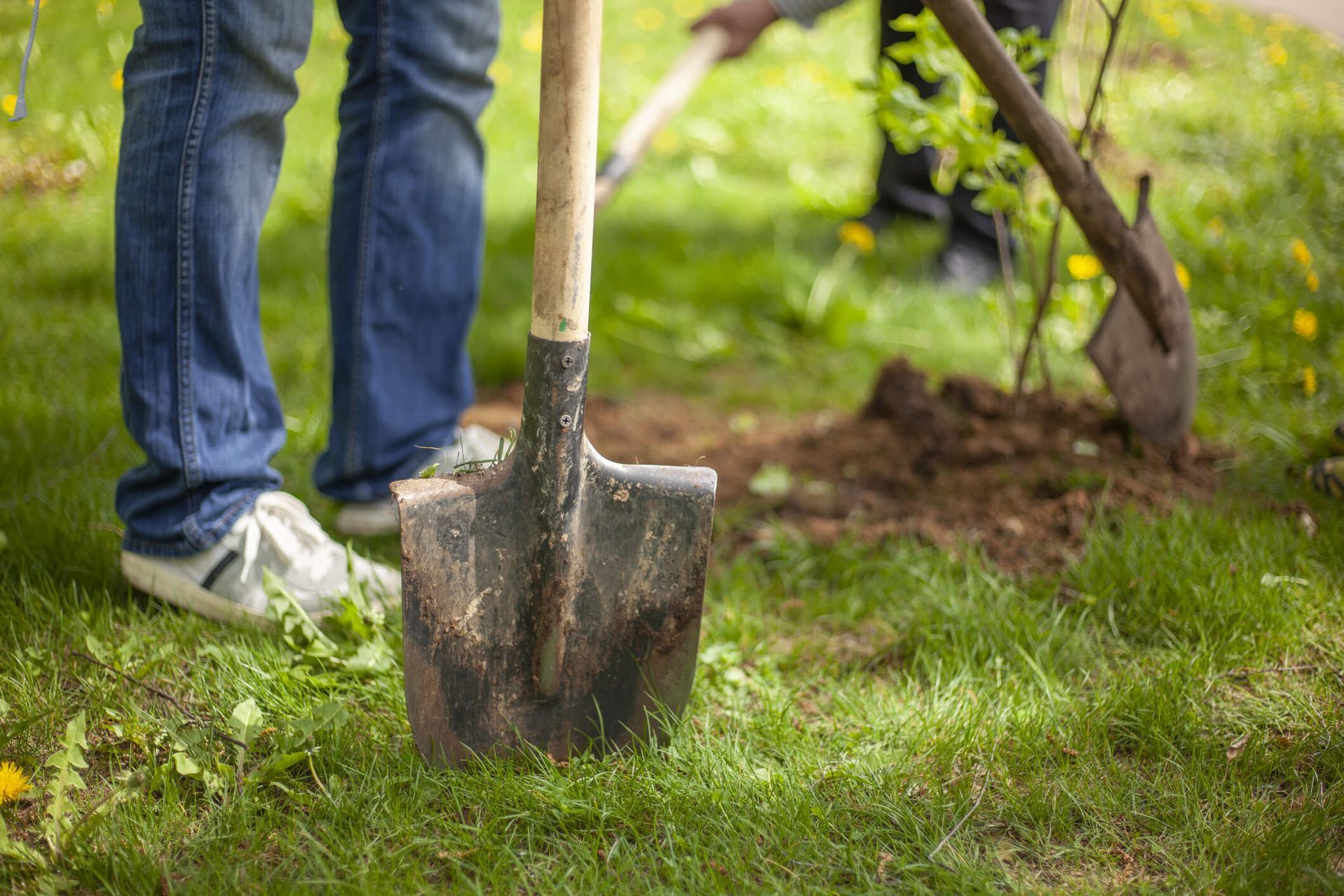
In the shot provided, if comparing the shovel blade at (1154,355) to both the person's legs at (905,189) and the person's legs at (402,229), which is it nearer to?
the person's legs at (402,229)

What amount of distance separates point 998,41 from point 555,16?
86cm

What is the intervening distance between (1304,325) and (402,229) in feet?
7.38

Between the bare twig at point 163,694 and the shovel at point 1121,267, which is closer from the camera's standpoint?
the bare twig at point 163,694

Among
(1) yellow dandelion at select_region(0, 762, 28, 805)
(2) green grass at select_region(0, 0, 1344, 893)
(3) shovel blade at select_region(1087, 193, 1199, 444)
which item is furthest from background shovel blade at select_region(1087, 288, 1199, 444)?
(1) yellow dandelion at select_region(0, 762, 28, 805)

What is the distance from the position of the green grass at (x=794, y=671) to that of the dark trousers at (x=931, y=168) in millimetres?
448

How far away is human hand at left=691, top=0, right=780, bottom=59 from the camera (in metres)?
2.88

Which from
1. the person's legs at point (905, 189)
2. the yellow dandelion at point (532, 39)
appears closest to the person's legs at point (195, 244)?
the person's legs at point (905, 189)

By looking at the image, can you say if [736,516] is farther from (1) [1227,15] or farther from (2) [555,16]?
(1) [1227,15]

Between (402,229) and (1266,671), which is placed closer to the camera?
(1266,671)

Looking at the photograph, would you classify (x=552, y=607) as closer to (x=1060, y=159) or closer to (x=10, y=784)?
(x=10, y=784)

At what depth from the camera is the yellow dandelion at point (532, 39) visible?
471cm

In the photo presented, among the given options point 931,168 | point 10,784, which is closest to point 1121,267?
point 931,168

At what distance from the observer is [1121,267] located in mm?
1904

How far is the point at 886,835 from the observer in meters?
1.31
